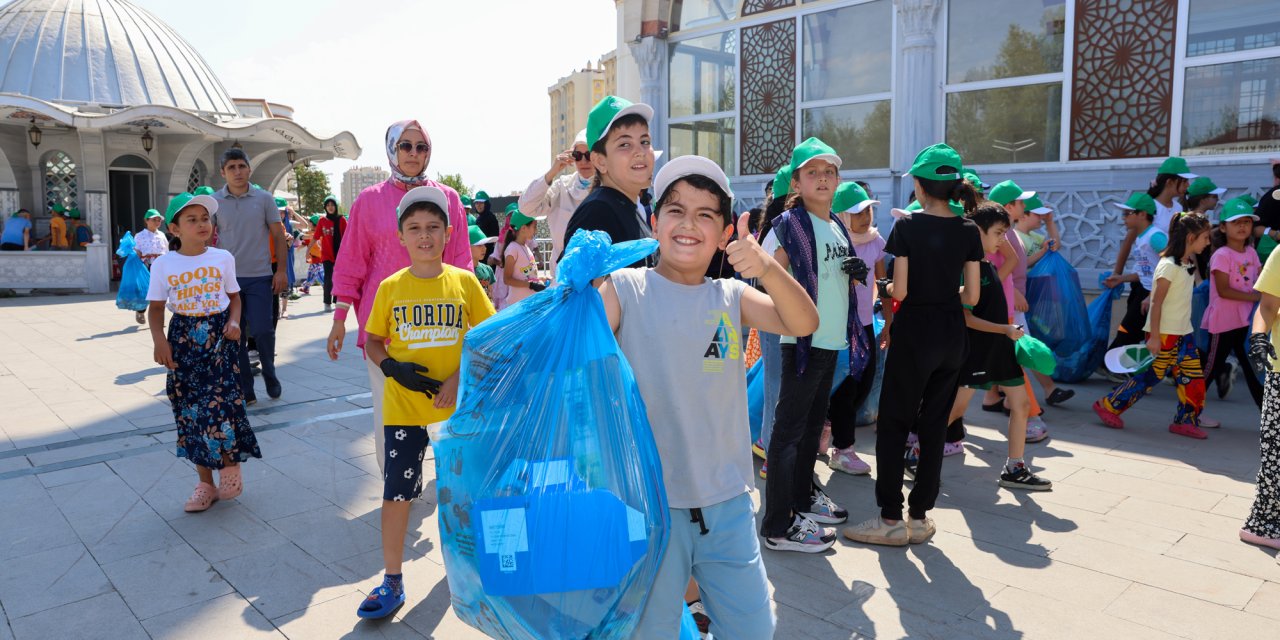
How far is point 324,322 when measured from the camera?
12.5 metres

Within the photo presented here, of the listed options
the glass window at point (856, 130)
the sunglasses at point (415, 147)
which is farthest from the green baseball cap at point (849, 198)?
the glass window at point (856, 130)

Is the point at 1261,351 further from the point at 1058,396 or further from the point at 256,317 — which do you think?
the point at 256,317

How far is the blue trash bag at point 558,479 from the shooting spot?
1.87 metres

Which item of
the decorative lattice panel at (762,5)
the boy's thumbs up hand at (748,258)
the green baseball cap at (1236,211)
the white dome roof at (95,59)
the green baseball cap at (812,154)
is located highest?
the white dome roof at (95,59)

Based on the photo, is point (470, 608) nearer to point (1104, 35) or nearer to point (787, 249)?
point (787, 249)

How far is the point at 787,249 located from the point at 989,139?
7.05m

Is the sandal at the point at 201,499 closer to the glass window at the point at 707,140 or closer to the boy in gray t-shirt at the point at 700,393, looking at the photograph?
the boy in gray t-shirt at the point at 700,393

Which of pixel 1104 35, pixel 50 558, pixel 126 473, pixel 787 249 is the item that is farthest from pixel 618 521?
pixel 1104 35

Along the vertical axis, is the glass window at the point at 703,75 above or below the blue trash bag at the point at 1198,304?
above

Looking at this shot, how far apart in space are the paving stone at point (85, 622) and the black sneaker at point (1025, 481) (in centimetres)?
416

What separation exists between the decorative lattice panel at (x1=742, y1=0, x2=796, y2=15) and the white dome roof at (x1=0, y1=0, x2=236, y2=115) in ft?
65.4

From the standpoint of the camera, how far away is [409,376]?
Result: 117 inches

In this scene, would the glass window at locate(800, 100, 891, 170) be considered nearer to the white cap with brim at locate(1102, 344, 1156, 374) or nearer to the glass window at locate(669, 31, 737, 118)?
the glass window at locate(669, 31, 737, 118)

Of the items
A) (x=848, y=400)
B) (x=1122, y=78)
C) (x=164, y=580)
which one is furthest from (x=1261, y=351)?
(x=1122, y=78)
